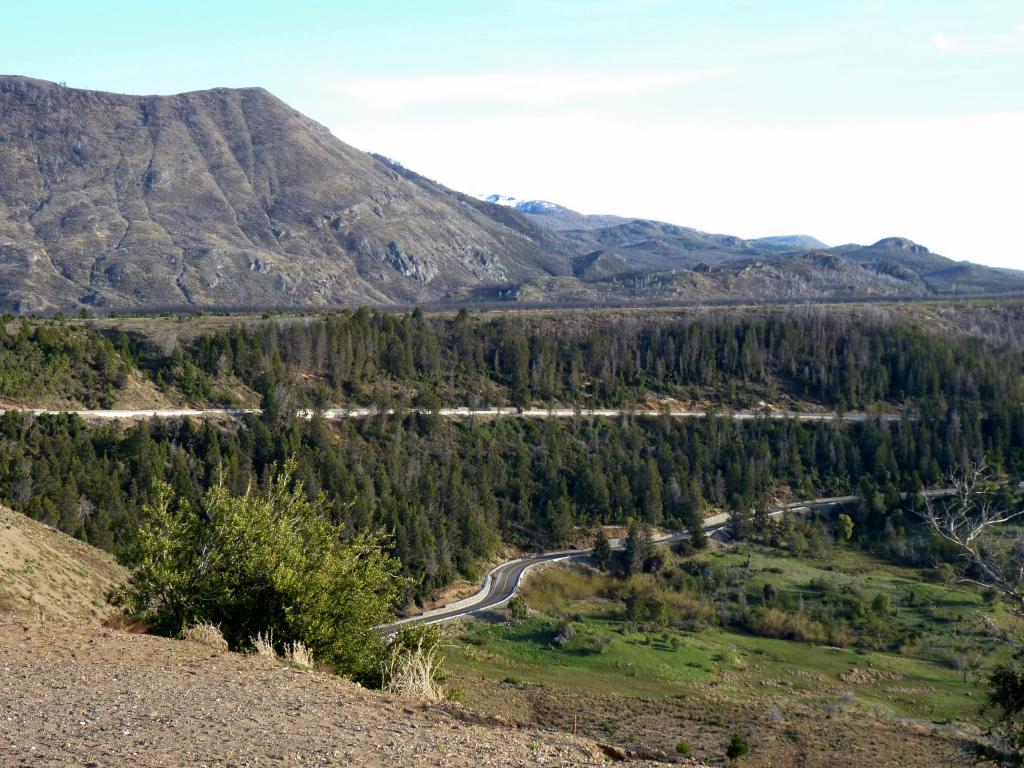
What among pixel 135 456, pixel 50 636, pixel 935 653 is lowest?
pixel 935 653

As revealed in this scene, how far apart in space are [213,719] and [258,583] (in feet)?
23.5

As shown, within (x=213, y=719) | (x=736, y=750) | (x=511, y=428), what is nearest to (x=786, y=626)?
(x=736, y=750)

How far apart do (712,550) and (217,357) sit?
41.8m

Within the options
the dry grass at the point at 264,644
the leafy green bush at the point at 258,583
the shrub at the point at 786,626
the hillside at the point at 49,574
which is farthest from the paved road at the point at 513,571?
the dry grass at the point at 264,644

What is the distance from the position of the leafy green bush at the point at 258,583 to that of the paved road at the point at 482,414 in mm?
45478

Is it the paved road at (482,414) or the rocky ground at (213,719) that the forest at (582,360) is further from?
the rocky ground at (213,719)

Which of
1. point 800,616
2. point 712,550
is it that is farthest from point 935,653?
point 712,550

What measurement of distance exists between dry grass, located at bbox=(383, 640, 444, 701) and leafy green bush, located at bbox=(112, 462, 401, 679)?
21.3 inches

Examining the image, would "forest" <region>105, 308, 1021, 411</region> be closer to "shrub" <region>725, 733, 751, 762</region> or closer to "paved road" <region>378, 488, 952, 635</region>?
"paved road" <region>378, 488, 952, 635</region>

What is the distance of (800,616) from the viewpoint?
57094 millimetres

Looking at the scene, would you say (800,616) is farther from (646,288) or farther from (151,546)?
(646,288)

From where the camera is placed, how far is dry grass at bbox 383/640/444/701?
55.4ft

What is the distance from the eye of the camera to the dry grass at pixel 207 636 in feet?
59.4

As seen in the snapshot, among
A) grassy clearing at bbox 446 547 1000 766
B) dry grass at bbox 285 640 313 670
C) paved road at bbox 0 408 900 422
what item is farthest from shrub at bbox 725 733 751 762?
paved road at bbox 0 408 900 422
